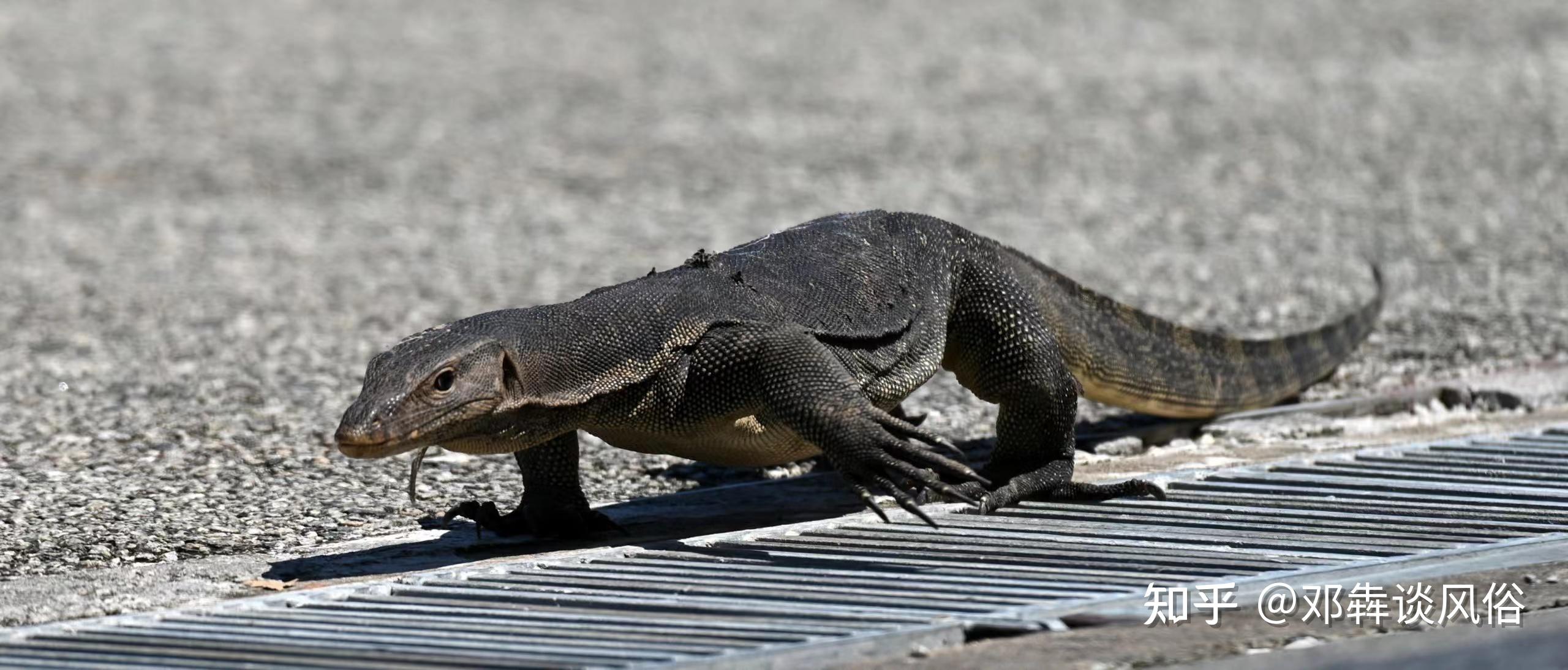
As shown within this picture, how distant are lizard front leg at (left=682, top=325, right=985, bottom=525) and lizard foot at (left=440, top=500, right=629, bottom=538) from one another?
66cm

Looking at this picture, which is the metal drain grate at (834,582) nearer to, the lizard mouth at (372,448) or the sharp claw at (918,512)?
the sharp claw at (918,512)

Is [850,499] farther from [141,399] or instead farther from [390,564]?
[141,399]

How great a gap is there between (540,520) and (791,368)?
41.5 inches

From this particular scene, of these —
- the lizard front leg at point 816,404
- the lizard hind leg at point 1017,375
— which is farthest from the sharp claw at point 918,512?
the lizard hind leg at point 1017,375

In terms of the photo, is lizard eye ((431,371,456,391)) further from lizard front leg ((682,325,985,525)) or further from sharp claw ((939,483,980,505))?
sharp claw ((939,483,980,505))

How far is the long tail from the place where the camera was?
7320 millimetres

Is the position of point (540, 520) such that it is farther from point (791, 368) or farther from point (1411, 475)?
point (1411, 475)

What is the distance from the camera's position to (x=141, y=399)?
905 cm

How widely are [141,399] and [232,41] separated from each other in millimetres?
12376

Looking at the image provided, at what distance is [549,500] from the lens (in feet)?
20.9

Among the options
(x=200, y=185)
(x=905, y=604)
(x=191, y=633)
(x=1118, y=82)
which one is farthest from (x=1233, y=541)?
(x=1118, y=82)

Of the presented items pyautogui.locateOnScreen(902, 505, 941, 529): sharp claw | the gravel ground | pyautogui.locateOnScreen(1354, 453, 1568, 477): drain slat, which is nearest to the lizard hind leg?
pyautogui.locateOnScreen(902, 505, 941, 529): sharp claw

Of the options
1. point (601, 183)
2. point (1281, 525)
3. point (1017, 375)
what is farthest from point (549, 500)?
point (601, 183)

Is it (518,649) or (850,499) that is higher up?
(850,499)
